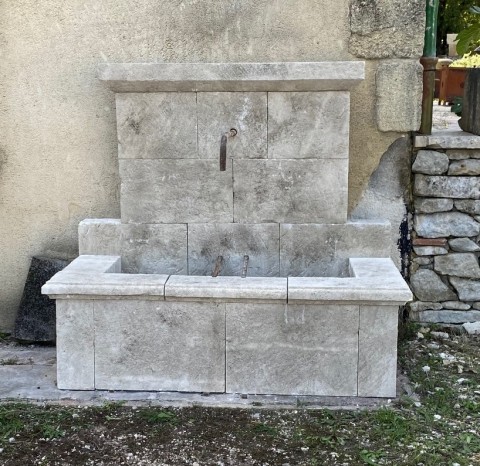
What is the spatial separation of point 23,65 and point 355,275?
2.41 metres

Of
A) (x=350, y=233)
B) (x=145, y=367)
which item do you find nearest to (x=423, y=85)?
(x=350, y=233)

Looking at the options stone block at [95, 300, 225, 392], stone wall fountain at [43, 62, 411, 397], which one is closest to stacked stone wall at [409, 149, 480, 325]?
stone wall fountain at [43, 62, 411, 397]

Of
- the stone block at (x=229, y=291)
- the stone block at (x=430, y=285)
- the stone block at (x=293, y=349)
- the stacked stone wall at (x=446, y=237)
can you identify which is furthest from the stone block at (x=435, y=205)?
the stone block at (x=229, y=291)

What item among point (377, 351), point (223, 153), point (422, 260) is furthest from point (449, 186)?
point (223, 153)

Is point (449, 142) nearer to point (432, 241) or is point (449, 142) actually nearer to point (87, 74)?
point (432, 241)

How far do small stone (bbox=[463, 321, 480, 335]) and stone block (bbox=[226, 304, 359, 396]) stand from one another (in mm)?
1253

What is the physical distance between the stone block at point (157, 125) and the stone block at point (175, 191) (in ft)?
0.21

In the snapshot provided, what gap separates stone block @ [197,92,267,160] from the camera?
3877mm

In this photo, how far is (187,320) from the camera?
3.39 m

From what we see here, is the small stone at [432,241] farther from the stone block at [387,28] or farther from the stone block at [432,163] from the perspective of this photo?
the stone block at [387,28]

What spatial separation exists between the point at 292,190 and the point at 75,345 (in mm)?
1501

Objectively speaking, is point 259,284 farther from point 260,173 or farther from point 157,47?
point 157,47

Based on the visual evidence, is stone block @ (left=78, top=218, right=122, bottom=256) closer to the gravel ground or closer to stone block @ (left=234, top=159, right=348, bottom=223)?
stone block @ (left=234, top=159, right=348, bottom=223)

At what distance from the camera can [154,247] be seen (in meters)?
4.02
